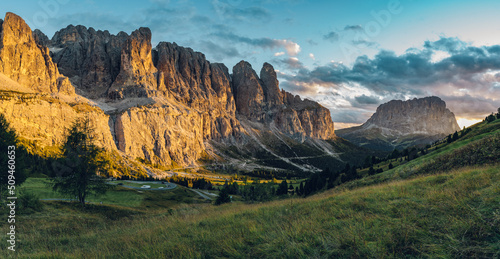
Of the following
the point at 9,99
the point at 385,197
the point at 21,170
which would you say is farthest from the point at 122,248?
the point at 9,99

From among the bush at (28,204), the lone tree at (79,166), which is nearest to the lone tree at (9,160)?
the bush at (28,204)

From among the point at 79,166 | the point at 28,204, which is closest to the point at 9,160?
the point at 28,204

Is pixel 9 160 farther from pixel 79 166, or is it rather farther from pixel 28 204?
pixel 79 166

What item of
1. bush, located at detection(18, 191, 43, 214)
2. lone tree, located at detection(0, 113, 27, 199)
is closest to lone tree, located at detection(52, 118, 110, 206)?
lone tree, located at detection(0, 113, 27, 199)

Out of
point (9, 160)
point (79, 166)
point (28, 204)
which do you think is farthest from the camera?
point (79, 166)

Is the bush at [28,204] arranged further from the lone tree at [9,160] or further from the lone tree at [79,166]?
the lone tree at [79,166]

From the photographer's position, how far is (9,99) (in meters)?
150

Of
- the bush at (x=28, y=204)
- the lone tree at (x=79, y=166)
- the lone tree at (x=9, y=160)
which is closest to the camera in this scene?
the bush at (x=28, y=204)

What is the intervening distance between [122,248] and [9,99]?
670 feet

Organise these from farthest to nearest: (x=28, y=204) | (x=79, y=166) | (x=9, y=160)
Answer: (x=79, y=166)
(x=9, y=160)
(x=28, y=204)

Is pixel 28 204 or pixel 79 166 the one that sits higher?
pixel 79 166

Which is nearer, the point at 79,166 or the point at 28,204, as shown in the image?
the point at 28,204

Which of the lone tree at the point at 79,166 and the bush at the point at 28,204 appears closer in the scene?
the bush at the point at 28,204

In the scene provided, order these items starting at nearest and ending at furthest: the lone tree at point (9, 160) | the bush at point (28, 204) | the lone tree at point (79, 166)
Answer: the bush at point (28, 204)
the lone tree at point (9, 160)
the lone tree at point (79, 166)
